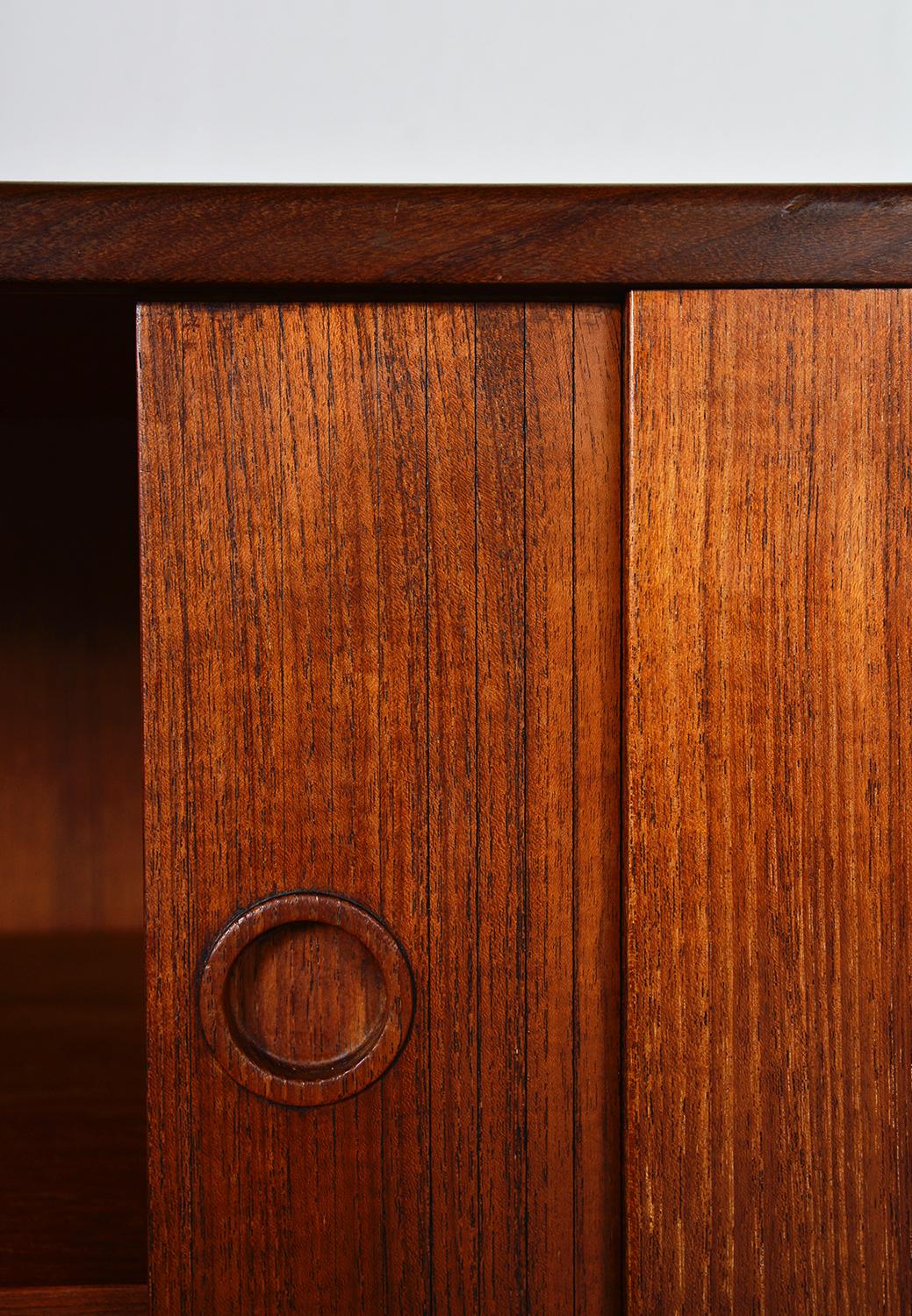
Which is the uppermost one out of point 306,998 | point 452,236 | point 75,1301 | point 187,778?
point 452,236

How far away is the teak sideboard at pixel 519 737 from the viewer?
346 mm

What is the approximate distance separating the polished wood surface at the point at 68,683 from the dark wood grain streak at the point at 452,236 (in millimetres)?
332

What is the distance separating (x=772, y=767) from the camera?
1.15 ft

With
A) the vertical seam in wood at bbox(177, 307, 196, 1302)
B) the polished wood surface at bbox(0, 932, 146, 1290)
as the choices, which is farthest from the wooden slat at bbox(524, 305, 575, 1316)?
the polished wood surface at bbox(0, 932, 146, 1290)

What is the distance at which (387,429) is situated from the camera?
0.36m

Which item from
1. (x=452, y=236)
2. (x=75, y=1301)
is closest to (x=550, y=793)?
(x=452, y=236)

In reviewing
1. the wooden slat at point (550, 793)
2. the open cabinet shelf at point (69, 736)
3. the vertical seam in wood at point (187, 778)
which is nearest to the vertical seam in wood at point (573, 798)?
the wooden slat at point (550, 793)

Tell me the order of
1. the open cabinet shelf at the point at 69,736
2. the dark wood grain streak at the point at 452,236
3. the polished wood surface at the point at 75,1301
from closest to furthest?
the dark wood grain streak at the point at 452,236
the polished wood surface at the point at 75,1301
the open cabinet shelf at the point at 69,736

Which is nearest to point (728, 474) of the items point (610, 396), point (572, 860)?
point (610, 396)

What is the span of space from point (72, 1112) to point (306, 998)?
1.17 ft

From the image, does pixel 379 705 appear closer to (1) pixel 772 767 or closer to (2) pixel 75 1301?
(1) pixel 772 767

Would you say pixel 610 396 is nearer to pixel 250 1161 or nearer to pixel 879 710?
pixel 879 710

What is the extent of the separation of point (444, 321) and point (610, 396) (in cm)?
8

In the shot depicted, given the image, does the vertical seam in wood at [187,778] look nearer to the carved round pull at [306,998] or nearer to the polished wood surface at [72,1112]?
the carved round pull at [306,998]
